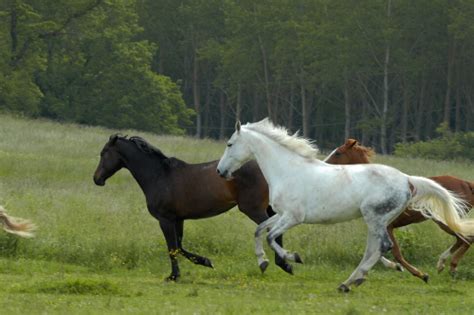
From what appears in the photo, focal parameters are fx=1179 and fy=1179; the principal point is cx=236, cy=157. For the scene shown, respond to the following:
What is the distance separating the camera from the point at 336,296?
13.4 meters

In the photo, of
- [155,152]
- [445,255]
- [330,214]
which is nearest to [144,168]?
[155,152]

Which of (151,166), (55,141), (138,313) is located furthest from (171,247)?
(55,141)

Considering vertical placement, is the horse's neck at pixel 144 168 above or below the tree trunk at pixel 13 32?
above

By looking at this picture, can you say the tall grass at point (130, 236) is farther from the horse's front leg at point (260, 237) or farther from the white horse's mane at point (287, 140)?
the white horse's mane at point (287, 140)

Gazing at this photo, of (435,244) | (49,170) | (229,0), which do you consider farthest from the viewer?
(229,0)

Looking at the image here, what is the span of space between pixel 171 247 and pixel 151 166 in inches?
46.9

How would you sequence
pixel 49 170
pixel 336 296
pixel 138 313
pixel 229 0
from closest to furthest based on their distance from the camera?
pixel 138 313 < pixel 336 296 < pixel 49 170 < pixel 229 0

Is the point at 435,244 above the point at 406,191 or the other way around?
the other way around

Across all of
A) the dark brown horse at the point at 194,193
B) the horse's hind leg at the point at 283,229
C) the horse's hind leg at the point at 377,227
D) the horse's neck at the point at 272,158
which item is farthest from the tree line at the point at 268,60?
the horse's hind leg at the point at 377,227

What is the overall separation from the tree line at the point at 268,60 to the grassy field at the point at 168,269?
39874 mm

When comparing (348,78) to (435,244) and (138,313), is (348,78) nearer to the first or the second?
(435,244)

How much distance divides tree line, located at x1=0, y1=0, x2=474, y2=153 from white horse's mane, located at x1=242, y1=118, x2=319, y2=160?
4897 cm

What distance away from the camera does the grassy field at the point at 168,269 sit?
41.3 ft

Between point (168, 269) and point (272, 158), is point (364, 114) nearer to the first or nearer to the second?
point (168, 269)
